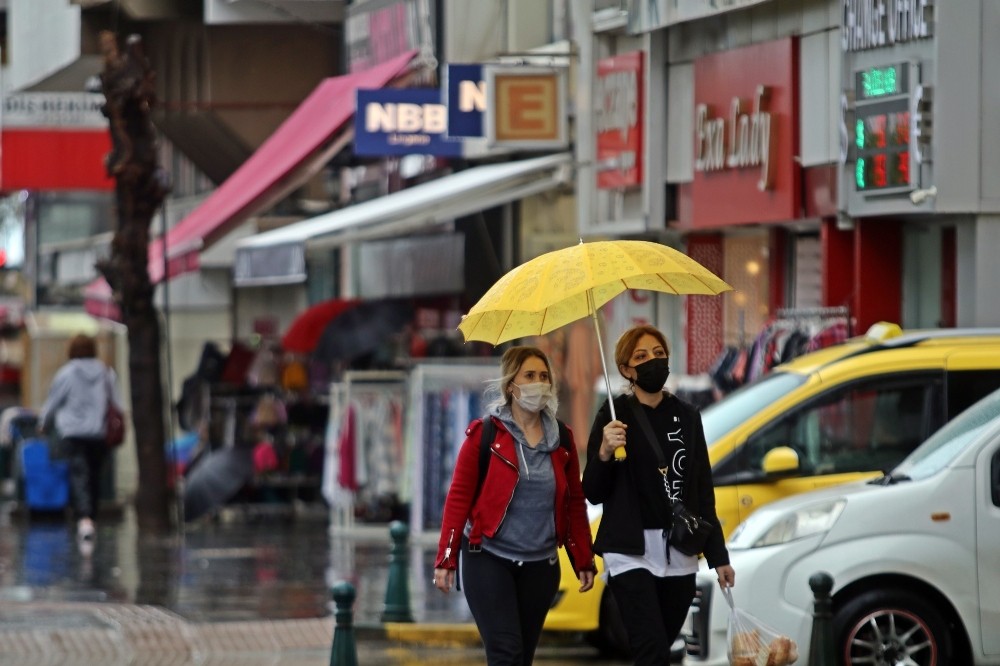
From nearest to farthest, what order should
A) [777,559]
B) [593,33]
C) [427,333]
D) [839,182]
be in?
[777,559] < [839,182] < [593,33] < [427,333]

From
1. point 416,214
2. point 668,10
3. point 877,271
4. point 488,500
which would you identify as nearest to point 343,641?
point 488,500

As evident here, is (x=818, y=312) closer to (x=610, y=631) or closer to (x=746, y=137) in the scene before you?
(x=746, y=137)

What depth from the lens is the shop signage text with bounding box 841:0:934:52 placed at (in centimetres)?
1426

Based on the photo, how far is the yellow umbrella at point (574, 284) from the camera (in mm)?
8375

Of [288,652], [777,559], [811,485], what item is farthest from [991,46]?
[288,652]

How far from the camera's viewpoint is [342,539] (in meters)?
20.5

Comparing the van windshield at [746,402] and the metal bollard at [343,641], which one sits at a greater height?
the van windshield at [746,402]

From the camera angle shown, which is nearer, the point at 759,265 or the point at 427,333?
the point at 759,265

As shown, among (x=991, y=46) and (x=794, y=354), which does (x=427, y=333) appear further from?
(x=991, y=46)

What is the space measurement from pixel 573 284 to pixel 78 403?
43.8ft

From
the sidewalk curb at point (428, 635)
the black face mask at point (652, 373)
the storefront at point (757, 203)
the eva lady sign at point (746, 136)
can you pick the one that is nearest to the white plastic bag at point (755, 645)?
the black face mask at point (652, 373)

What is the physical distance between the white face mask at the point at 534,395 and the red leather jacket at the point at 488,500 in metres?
0.14

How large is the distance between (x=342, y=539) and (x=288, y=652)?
25.1 feet

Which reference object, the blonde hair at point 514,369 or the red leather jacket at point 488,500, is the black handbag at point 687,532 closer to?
the red leather jacket at point 488,500
